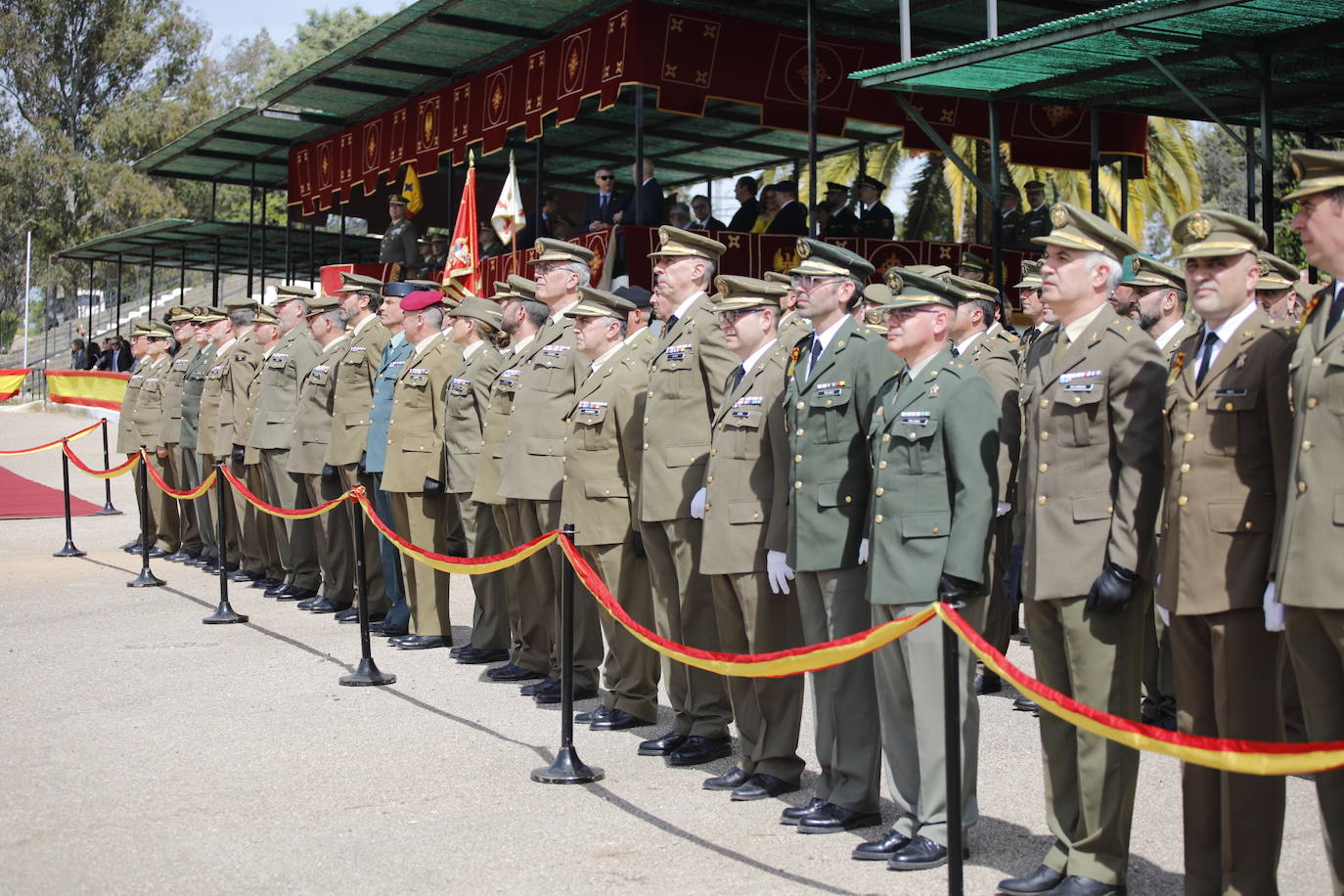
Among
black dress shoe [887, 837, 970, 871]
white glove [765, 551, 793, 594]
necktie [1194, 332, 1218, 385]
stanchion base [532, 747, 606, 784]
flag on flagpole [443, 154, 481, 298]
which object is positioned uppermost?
flag on flagpole [443, 154, 481, 298]

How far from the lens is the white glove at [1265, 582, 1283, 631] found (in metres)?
3.55

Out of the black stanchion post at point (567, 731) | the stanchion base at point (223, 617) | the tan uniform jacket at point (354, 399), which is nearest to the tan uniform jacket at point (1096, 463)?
the black stanchion post at point (567, 731)

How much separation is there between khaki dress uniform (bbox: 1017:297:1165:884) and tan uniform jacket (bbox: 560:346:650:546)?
256 centimetres

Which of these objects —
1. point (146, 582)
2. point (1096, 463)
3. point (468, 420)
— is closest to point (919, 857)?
point (1096, 463)

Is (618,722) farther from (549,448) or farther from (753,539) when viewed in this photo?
(753,539)

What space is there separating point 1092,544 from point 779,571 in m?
1.36

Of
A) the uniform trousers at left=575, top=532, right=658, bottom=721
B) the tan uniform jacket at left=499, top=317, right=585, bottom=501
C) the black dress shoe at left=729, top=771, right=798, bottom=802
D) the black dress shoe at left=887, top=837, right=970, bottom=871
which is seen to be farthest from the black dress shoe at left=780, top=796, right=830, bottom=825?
the tan uniform jacket at left=499, top=317, right=585, bottom=501

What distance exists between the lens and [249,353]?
1124 centimetres

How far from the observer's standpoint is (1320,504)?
341 centimetres

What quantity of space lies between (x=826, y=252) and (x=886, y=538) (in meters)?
1.15

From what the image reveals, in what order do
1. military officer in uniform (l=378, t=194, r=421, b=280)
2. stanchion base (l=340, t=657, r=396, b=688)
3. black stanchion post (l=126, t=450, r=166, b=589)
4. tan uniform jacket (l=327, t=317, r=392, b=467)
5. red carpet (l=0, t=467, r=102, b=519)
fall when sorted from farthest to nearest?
military officer in uniform (l=378, t=194, r=421, b=280) < red carpet (l=0, t=467, r=102, b=519) < black stanchion post (l=126, t=450, r=166, b=589) < tan uniform jacket (l=327, t=317, r=392, b=467) < stanchion base (l=340, t=657, r=396, b=688)

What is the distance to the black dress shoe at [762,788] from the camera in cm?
531

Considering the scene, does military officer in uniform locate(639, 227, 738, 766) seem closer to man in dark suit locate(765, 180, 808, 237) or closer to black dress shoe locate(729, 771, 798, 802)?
black dress shoe locate(729, 771, 798, 802)

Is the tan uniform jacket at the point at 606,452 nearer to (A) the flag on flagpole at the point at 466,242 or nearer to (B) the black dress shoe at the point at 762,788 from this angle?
(B) the black dress shoe at the point at 762,788
